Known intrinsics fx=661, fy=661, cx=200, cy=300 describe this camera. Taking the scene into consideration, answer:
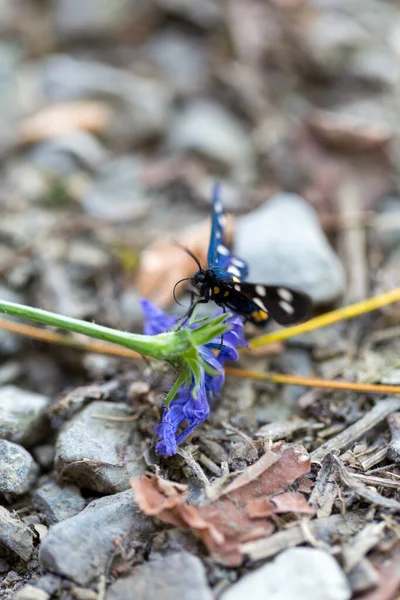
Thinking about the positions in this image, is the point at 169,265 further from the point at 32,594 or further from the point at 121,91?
the point at 121,91

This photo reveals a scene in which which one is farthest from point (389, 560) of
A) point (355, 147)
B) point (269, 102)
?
point (269, 102)

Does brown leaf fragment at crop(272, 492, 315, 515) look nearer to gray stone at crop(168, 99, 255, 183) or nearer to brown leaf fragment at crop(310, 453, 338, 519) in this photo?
brown leaf fragment at crop(310, 453, 338, 519)

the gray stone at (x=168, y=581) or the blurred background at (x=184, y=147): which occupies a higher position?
the blurred background at (x=184, y=147)

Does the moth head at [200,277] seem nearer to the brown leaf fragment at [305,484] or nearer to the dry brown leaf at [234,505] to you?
the dry brown leaf at [234,505]

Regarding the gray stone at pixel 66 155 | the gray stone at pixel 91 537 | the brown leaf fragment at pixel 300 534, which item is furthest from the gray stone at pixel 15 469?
the gray stone at pixel 66 155

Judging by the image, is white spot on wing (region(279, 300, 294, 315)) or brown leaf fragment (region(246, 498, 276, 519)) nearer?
brown leaf fragment (region(246, 498, 276, 519))

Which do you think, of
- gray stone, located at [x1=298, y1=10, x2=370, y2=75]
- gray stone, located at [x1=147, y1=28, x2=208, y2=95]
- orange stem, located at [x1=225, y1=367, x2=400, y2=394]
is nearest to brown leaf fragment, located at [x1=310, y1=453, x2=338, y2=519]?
orange stem, located at [x1=225, y1=367, x2=400, y2=394]
